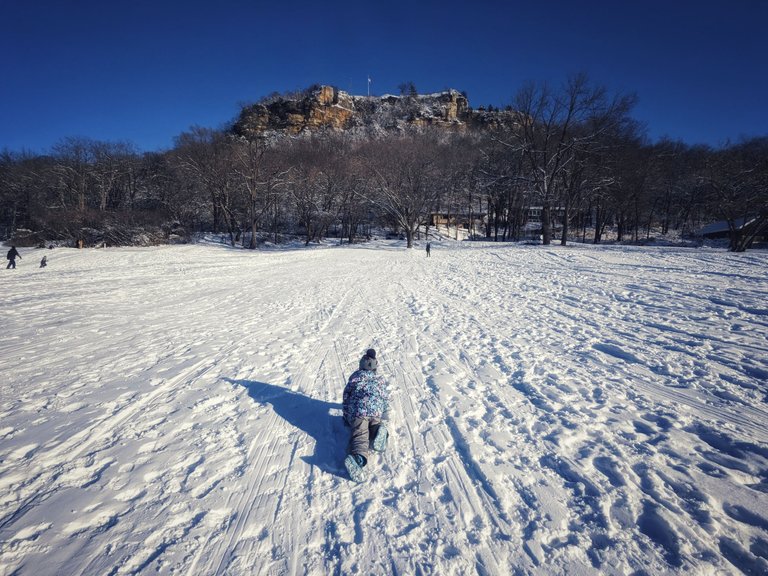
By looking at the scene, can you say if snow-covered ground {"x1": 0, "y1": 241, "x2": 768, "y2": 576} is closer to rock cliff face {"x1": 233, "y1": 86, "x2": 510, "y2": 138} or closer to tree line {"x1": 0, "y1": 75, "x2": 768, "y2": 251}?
tree line {"x1": 0, "y1": 75, "x2": 768, "y2": 251}

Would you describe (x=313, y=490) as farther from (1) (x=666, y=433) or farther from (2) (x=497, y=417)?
(1) (x=666, y=433)

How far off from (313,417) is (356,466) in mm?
1284

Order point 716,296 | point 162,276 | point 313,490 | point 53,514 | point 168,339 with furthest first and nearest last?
point 162,276, point 716,296, point 168,339, point 313,490, point 53,514

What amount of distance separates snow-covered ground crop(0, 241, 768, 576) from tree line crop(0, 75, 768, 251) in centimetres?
2413

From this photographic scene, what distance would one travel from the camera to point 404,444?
3.63 meters

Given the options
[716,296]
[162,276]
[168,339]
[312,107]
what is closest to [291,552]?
[168,339]

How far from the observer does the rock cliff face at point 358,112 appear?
10425cm

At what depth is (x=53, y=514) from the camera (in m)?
2.71

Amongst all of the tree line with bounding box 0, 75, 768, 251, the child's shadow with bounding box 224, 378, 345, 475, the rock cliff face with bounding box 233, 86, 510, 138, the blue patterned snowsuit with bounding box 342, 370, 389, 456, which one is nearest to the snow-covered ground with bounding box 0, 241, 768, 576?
the child's shadow with bounding box 224, 378, 345, 475

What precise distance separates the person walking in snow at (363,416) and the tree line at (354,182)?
26.6 m

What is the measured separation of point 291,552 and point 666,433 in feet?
14.4

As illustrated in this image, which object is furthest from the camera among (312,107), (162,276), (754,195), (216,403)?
(312,107)

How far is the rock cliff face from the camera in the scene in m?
104

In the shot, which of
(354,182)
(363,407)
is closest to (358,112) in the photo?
(354,182)
